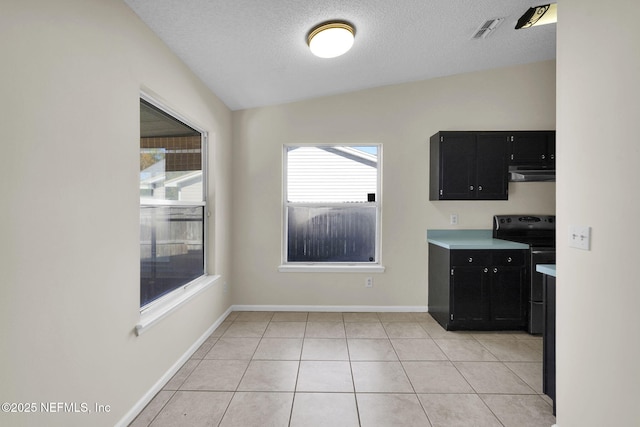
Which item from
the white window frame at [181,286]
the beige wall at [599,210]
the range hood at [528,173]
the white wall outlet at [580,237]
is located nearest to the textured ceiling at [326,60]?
the white window frame at [181,286]

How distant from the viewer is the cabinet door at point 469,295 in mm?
2969

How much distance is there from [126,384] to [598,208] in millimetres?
2681

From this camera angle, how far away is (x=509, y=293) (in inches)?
117

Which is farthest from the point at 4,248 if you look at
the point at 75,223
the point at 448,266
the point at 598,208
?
the point at 448,266

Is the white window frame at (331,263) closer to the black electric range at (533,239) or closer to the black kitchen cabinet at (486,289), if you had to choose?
the black kitchen cabinet at (486,289)

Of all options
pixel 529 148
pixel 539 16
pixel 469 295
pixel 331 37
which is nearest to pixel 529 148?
pixel 529 148

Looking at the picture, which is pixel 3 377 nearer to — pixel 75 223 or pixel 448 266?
pixel 75 223

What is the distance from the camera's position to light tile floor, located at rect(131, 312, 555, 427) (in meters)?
1.78

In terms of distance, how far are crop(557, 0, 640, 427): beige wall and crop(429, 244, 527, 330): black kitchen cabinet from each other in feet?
4.47

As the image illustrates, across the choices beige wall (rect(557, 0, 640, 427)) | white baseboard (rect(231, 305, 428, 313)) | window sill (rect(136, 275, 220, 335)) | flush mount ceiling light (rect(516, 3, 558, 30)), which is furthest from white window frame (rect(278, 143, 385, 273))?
beige wall (rect(557, 0, 640, 427))

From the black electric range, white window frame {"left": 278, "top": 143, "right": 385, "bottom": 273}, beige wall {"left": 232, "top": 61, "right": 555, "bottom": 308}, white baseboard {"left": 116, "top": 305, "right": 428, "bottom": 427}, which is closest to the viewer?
white baseboard {"left": 116, "top": 305, "right": 428, "bottom": 427}

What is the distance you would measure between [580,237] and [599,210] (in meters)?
0.17

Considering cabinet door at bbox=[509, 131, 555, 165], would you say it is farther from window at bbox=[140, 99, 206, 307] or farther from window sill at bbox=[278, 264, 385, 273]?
window at bbox=[140, 99, 206, 307]

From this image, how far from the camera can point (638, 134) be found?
115cm
